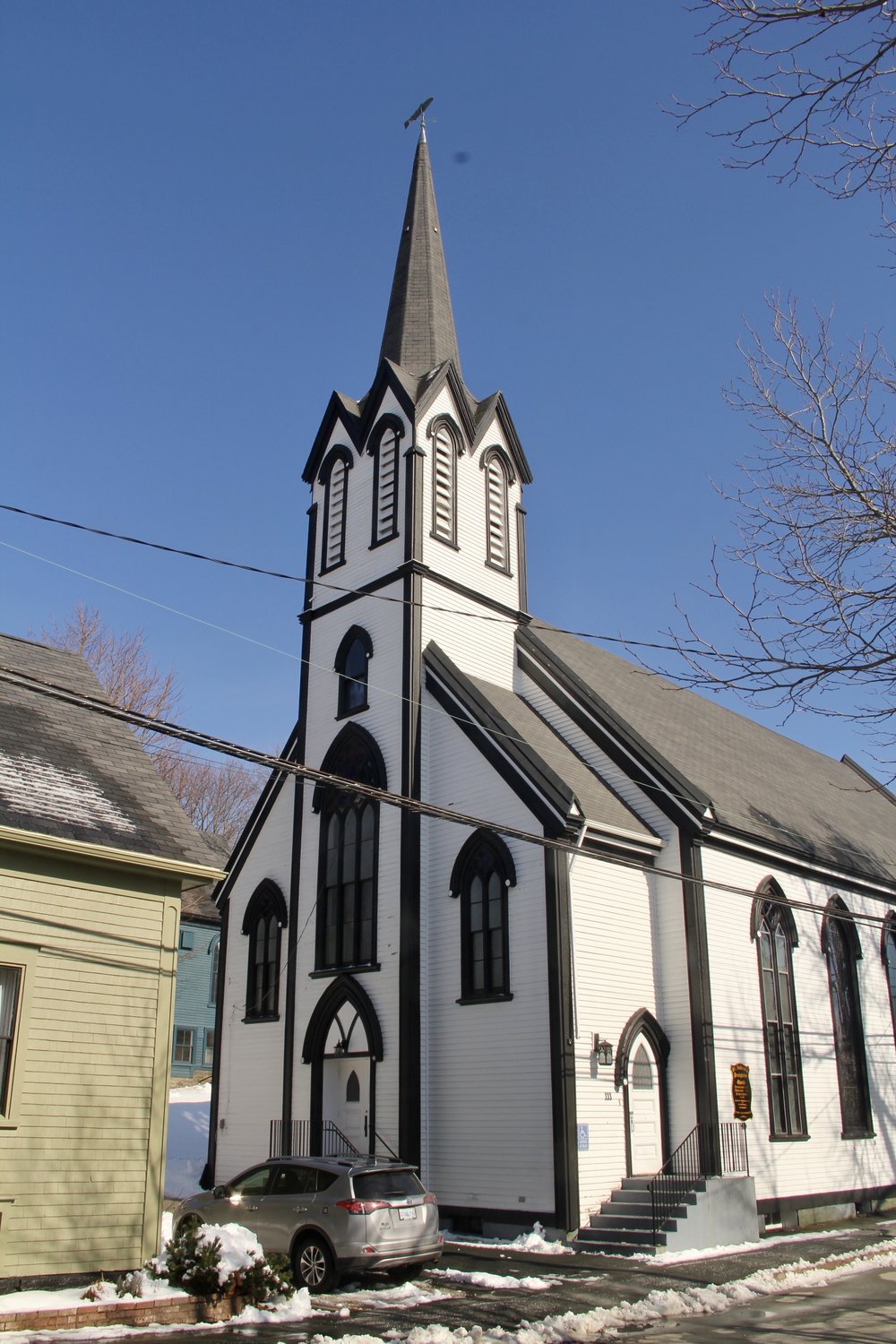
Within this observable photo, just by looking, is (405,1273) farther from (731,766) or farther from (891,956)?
(891,956)

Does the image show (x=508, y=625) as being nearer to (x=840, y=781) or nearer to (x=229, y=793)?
(x=840, y=781)

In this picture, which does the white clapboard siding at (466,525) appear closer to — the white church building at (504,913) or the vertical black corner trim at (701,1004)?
the white church building at (504,913)

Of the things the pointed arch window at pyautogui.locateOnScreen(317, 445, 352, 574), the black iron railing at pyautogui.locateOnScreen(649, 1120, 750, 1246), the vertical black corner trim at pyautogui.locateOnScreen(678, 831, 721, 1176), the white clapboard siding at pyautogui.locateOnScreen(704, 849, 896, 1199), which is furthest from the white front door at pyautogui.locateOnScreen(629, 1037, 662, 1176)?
the pointed arch window at pyautogui.locateOnScreen(317, 445, 352, 574)

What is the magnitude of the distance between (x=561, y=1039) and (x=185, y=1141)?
16.0 m

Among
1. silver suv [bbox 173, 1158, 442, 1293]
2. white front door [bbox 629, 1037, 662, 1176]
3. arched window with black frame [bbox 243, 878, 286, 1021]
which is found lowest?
silver suv [bbox 173, 1158, 442, 1293]

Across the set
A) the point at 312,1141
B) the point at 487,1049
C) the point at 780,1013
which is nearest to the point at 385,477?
the point at 487,1049

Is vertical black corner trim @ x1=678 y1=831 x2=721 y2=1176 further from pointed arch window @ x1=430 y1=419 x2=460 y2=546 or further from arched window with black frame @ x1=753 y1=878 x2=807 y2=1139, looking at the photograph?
pointed arch window @ x1=430 y1=419 x2=460 y2=546

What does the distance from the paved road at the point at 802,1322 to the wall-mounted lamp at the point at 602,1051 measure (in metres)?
5.44

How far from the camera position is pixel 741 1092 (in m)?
20.4

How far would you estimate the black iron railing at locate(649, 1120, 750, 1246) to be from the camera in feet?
59.9

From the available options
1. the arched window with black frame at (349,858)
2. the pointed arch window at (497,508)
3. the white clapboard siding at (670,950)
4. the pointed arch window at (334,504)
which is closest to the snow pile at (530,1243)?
the white clapboard siding at (670,950)

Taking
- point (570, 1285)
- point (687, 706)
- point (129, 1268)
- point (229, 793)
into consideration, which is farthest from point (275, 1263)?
point (229, 793)

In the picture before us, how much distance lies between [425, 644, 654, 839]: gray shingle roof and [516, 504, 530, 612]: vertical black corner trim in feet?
9.41

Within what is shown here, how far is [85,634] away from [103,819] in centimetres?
3059
